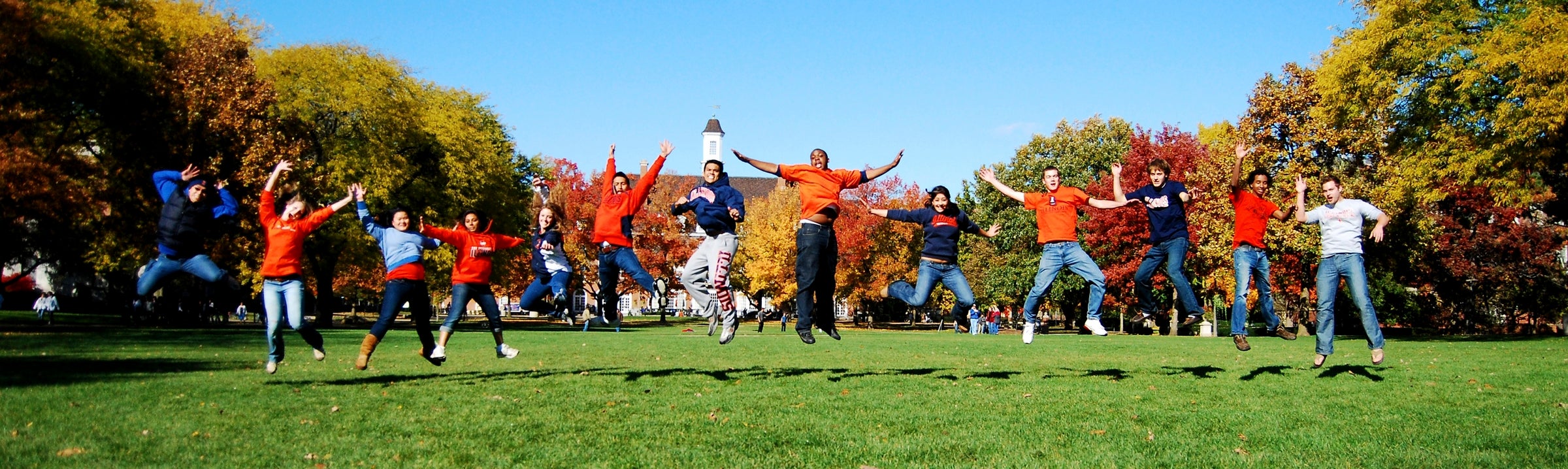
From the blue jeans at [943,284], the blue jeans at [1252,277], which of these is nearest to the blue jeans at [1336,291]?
the blue jeans at [1252,277]

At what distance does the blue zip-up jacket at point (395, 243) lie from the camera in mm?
12383

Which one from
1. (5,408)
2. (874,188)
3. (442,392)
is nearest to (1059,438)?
(442,392)

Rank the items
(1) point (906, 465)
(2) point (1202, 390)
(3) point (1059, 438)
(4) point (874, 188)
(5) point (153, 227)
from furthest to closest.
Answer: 1. (4) point (874, 188)
2. (5) point (153, 227)
3. (2) point (1202, 390)
4. (3) point (1059, 438)
5. (1) point (906, 465)

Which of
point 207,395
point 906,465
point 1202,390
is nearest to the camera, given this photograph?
point 906,465

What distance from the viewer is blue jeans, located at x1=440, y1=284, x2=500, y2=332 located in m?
13.2

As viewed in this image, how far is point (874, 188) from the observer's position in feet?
198

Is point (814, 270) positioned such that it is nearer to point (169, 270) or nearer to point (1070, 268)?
point (1070, 268)

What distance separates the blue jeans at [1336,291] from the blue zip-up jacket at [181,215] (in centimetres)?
1373

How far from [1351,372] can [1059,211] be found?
17.2 ft

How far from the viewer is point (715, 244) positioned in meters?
13.3

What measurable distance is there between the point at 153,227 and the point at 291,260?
77.1ft

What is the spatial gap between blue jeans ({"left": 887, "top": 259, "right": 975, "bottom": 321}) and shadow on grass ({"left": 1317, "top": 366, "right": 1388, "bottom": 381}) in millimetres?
5030

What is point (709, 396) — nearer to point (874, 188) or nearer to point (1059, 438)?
point (1059, 438)

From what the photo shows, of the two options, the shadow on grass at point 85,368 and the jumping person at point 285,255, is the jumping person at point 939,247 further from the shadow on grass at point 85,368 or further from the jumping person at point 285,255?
the shadow on grass at point 85,368
